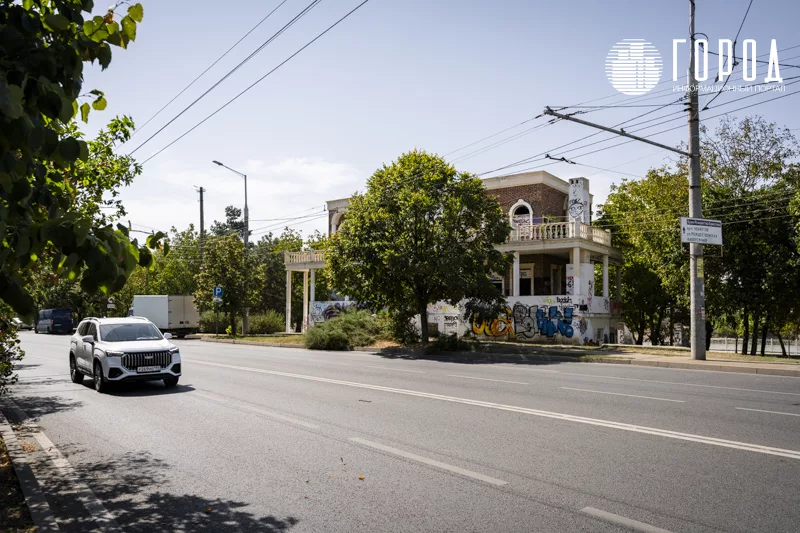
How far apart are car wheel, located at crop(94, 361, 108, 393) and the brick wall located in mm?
24987

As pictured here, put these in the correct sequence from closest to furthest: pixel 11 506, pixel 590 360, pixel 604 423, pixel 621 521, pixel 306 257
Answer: pixel 621 521
pixel 11 506
pixel 604 423
pixel 590 360
pixel 306 257

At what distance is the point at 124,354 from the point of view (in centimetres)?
1270

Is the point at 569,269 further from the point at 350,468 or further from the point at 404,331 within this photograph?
the point at 350,468

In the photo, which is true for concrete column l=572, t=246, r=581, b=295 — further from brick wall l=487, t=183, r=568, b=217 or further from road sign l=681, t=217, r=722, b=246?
road sign l=681, t=217, r=722, b=246

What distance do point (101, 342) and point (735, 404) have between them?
42.3 feet

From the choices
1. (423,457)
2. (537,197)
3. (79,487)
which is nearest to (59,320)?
(537,197)

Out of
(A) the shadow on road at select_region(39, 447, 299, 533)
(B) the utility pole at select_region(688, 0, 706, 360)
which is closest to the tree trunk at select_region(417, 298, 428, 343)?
(B) the utility pole at select_region(688, 0, 706, 360)

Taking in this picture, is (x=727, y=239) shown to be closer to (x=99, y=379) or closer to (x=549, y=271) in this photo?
(x=549, y=271)

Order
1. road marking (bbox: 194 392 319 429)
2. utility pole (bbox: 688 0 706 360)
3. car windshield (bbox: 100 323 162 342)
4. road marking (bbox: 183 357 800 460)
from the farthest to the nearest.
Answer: utility pole (bbox: 688 0 706 360), car windshield (bbox: 100 323 162 342), road marking (bbox: 194 392 319 429), road marking (bbox: 183 357 800 460)

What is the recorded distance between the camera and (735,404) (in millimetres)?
10680

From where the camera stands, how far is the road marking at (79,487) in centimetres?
514

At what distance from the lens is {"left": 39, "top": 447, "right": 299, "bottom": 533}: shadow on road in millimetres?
4965

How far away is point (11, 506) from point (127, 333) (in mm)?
9017

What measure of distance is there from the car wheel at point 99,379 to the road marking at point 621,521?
11.0 m
